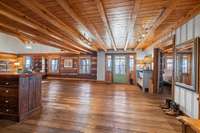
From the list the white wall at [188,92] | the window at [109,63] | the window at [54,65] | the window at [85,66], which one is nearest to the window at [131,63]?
the window at [109,63]

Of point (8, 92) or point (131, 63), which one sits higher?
point (131, 63)

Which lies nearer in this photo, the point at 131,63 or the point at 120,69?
the point at 131,63

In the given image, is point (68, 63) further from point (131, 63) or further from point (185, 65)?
point (185, 65)

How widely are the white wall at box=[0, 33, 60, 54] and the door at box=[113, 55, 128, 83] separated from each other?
543 cm

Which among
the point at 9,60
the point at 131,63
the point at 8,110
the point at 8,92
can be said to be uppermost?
the point at 9,60

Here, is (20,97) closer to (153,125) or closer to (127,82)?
(153,125)

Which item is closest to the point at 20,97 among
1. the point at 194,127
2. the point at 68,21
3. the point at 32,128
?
the point at 32,128

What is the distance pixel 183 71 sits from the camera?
12.4ft

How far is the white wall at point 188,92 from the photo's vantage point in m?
3.01

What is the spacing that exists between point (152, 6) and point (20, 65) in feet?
44.7

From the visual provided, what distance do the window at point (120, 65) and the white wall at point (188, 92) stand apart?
6.32m

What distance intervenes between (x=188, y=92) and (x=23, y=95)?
13.0ft

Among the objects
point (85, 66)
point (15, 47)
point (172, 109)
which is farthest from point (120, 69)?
point (15, 47)

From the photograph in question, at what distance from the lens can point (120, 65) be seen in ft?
34.8
